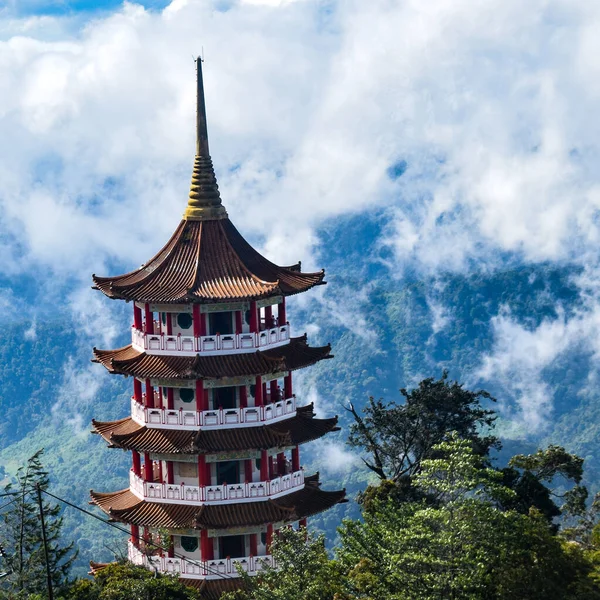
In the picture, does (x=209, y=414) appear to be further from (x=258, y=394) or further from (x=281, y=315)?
(x=281, y=315)

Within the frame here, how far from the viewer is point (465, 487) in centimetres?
6241

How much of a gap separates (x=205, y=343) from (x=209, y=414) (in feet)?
9.80

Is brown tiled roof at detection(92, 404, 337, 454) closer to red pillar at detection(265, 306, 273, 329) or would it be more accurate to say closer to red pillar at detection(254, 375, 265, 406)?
red pillar at detection(254, 375, 265, 406)

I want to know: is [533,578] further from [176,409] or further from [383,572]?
[176,409]

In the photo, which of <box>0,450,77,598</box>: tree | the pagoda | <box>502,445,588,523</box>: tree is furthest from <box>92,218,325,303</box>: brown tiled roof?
<box>502,445,588,523</box>: tree

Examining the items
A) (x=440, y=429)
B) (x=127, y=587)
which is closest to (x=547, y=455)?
(x=440, y=429)

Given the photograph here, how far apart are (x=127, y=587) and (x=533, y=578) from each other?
635 inches

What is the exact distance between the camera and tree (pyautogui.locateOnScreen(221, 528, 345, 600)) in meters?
63.0

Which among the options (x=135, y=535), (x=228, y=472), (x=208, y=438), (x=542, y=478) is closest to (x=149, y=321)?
(x=208, y=438)

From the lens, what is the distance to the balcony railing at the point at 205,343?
72.0 m

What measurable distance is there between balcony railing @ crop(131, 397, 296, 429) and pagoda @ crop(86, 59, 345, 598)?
42mm

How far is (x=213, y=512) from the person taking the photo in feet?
237

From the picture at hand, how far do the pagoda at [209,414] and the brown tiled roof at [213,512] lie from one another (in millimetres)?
44

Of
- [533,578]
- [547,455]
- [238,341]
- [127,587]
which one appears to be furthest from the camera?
[547,455]
